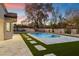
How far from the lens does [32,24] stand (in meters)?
2.72

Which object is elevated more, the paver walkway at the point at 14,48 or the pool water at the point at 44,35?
the pool water at the point at 44,35

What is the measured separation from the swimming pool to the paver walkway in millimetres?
230

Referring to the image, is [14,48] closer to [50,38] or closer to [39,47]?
[39,47]

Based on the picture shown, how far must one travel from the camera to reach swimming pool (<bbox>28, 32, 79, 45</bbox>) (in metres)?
2.70

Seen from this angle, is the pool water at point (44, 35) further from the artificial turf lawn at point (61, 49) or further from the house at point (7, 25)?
the house at point (7, 25)

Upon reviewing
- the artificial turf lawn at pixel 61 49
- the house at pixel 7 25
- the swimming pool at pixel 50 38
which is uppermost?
the house at pixel 7 25

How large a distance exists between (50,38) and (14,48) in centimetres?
59

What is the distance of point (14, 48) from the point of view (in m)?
2.65

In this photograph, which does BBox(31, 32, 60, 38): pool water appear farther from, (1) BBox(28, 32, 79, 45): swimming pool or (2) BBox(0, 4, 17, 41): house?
(2) BBox(0, 4, 17, 41): house

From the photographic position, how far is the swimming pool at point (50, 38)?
2.70 m

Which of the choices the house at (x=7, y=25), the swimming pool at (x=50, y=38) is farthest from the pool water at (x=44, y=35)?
the house at (x=7, y=25)

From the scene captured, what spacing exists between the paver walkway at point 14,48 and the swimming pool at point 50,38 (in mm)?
230

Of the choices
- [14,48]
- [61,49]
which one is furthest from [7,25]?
[61,49]

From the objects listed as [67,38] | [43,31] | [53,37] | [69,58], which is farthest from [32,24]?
[69,58]
